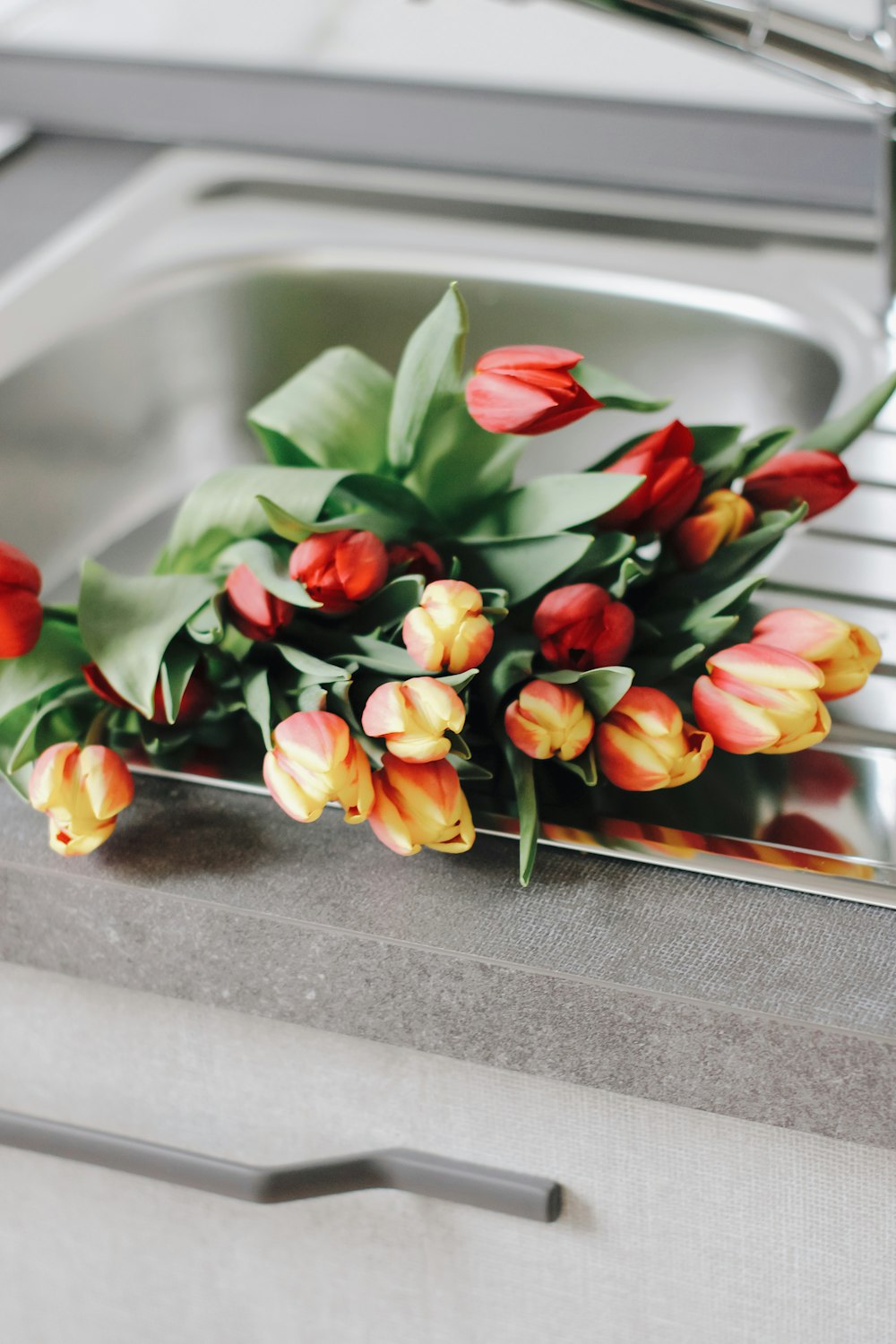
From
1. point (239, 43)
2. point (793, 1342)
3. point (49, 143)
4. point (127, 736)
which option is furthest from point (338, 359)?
point (239, 43)

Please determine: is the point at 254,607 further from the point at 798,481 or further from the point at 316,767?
the point at 798,481

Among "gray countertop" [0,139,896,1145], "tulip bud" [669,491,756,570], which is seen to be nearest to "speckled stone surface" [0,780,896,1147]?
"gray countertop" [0,139,896,1145]

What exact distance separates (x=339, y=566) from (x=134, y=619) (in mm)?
73

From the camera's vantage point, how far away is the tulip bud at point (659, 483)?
16.7 inches

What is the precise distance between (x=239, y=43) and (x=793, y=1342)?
995mm

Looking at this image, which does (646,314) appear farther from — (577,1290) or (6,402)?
(577,1290)

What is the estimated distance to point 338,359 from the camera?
480 millimetres

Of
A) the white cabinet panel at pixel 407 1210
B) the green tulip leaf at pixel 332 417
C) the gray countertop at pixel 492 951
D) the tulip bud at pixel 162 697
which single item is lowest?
the white cabinet panel at pixel 407 1210

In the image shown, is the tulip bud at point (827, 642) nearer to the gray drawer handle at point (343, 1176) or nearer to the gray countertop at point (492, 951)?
the gray countertop at point (492, 951)

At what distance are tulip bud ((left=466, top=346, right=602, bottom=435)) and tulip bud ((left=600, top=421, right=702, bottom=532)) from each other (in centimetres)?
6

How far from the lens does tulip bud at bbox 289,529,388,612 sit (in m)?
0.38

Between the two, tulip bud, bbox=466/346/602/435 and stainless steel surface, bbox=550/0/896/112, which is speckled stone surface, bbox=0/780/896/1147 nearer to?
tulip bud, bbox=466/346/602/435

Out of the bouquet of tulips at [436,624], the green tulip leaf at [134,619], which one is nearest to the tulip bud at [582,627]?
the bouquet of tulips at [436,624]

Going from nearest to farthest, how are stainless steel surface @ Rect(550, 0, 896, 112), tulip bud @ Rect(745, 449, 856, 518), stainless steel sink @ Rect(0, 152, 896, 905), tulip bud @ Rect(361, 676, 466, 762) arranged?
1. tulip bud @ Rect(361, 676, 466, 762)
2. tulip bud @ Rect(745, 449, 856, 518)
3. stainless steel surface @ Rect(550, 0, 896, 112)
4. stainless steel sink @ Rect(0, 152, 896, 905)
